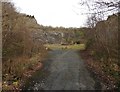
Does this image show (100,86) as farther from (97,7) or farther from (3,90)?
(97,7)

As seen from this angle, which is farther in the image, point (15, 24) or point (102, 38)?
point (102, 38)

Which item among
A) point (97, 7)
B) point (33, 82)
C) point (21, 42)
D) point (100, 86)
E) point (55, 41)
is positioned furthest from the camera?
point (55, 41)

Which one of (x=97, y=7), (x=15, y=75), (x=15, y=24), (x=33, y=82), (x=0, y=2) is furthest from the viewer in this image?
(x=15, y=24)

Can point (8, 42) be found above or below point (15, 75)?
above

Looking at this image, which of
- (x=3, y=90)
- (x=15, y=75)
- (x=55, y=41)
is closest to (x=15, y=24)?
(x=15, y=75)

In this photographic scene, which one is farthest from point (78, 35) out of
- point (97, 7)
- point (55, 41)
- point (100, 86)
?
point (97, 7)

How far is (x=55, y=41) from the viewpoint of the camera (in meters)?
67.2

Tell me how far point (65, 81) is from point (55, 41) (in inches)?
1941

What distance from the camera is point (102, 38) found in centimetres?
2630

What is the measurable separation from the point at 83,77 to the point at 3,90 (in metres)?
6.60

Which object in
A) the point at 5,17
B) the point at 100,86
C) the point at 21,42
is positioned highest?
the point at 5,17

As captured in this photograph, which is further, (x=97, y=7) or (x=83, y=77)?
(x=83, y=77)

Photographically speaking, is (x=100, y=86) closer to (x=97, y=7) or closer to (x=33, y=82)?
(x=33, y=82)

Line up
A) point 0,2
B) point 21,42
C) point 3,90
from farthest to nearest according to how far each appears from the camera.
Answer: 1. point 21,42
2. point 0,2
3. point 3,90
